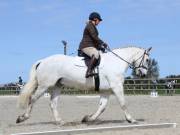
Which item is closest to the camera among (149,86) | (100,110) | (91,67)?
(91,67)

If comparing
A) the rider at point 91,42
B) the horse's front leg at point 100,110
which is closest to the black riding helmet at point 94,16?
the rider at point 91,42

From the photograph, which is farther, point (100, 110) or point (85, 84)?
point (100, 110)

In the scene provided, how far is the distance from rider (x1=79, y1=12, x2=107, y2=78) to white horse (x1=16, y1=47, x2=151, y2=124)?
0.23m

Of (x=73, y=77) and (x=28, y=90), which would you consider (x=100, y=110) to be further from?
(x=28, y=90)

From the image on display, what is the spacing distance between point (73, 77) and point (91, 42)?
38.5 inches

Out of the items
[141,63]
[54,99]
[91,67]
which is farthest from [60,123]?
[141,63]

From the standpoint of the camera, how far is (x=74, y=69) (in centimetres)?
1291

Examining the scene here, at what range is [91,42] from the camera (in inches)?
511

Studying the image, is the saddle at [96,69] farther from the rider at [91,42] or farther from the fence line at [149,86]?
the fence line at [149,86]

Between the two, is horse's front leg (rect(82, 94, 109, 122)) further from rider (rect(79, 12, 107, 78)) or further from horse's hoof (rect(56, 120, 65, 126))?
rider (rect(79, 12, 107, 78))

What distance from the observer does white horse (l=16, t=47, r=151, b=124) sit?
12914mm

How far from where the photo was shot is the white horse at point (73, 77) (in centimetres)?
1291

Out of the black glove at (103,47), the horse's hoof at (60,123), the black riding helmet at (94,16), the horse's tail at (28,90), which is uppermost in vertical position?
the black riding helmet at (94,16)

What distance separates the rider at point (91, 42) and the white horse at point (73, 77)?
23 centimetres
